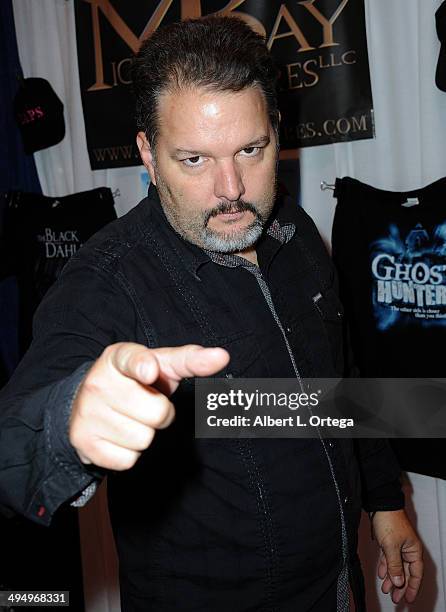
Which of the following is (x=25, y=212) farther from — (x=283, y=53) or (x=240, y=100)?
(x=240, y=100)

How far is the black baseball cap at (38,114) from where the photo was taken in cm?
→ 216

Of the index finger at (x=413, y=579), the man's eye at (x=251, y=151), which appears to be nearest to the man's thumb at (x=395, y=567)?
the index finger at (x=413, y=579)

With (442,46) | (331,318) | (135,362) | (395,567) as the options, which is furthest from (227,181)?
(442,46)

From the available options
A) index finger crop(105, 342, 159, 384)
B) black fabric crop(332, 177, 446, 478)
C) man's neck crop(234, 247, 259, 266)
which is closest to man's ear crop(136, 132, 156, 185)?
man's neck crop(234, 247, 259, 266)

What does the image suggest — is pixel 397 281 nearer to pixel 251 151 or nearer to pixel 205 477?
pixel 251 151

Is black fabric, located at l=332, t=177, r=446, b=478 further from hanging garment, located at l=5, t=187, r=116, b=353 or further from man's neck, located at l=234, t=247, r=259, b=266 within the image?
hanging garment, located at l=5, t=187, r=116, b=353

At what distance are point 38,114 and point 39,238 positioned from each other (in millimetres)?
445

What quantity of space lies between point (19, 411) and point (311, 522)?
0.56 m

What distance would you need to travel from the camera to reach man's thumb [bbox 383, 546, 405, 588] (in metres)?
1.19

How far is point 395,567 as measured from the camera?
46.8 inches

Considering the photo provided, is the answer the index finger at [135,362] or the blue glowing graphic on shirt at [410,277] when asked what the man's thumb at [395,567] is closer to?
the blue glowing graphic on shirt at [410,277]

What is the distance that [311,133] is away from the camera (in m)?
1.83

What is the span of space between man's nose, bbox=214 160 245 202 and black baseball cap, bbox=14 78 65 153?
1449 mm

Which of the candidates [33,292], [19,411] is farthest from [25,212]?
[19,411]
